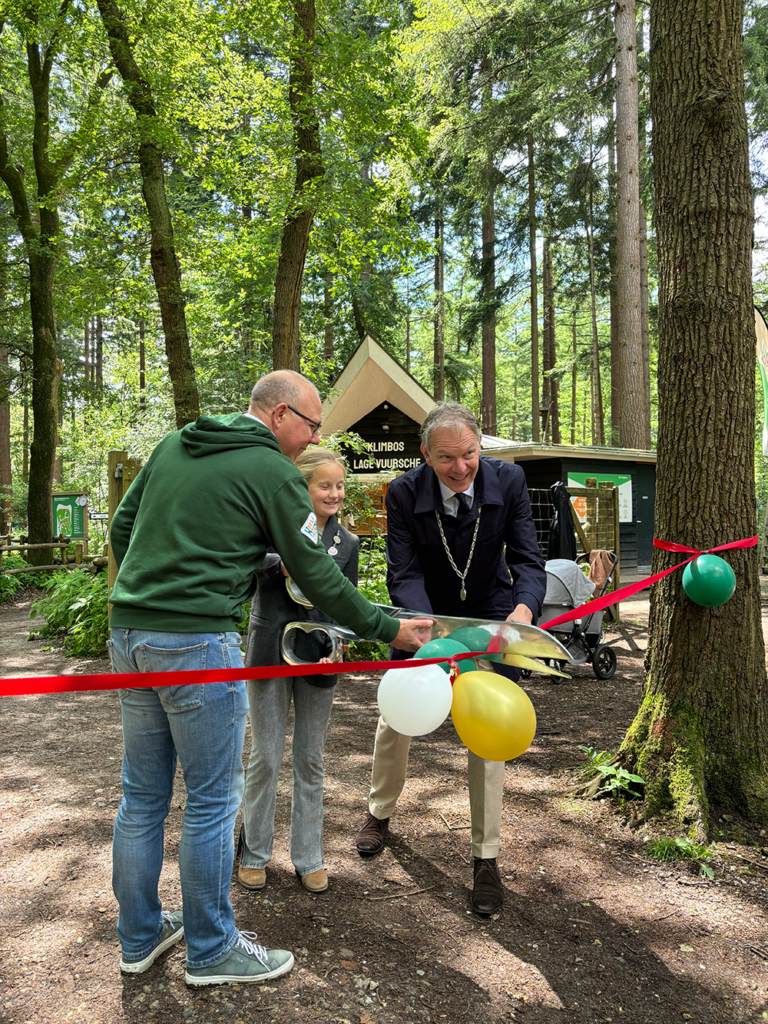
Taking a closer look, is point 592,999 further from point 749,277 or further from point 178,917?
point 749,277

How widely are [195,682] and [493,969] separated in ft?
4.74

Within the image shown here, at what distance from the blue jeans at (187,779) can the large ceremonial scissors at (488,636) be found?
0.56 m

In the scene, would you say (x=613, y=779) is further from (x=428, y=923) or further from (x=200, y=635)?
(x=200, y=635)

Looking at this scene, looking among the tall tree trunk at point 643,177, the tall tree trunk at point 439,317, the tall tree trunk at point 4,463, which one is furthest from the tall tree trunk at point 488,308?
the tall tree trunk at point 4,463

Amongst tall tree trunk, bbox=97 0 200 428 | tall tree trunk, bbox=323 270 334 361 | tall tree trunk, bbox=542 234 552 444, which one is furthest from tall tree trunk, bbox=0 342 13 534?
tall tree trunk, bbox=542 234 552 444

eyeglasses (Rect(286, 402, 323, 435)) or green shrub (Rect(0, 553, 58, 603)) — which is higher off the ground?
eyeglasses (Rect(286, 402, 323, 435))

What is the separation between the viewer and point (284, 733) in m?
2.96

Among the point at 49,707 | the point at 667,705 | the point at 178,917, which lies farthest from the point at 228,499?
the point at 49,707

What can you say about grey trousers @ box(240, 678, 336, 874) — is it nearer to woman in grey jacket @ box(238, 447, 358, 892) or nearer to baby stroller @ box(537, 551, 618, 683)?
woman in grey jacket @ box(238, 447, 358, 892)

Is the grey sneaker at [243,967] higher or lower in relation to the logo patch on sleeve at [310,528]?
lower

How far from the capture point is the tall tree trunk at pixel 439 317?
23.0m

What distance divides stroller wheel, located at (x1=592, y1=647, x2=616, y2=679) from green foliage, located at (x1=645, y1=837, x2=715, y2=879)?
3932 millimetres

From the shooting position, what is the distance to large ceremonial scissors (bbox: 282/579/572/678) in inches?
99.3

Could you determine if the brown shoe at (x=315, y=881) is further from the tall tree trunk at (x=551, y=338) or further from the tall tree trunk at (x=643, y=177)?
the tall tree trunk at (x=551, y=338)
